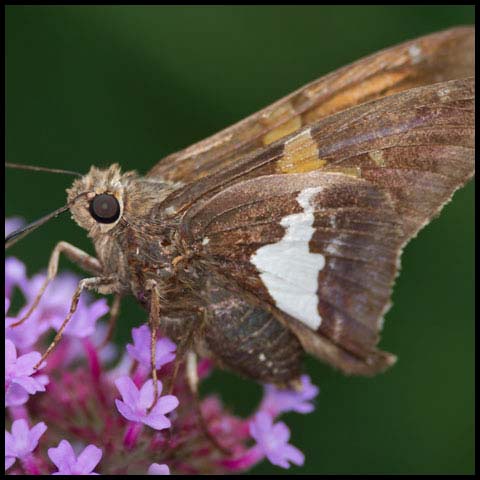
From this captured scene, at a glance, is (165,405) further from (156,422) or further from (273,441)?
(273,441)

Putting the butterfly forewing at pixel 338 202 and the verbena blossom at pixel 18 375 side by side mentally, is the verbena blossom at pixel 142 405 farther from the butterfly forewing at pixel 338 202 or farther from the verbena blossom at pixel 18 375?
the butterfly forewing at pixel 338 202

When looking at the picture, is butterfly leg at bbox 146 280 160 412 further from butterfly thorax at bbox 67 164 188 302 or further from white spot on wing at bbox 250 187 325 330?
white spot on wing at bbox 250 187 325 330

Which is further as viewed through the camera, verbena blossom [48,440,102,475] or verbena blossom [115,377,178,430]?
verbena blossom [115,377,178,430]

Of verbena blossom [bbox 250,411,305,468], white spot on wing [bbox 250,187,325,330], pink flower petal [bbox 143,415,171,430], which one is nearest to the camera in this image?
pink flower petal [bbox 143,415,171,430]

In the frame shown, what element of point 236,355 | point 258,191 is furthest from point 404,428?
point 258,191

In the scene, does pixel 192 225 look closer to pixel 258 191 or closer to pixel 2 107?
pixel 258 191

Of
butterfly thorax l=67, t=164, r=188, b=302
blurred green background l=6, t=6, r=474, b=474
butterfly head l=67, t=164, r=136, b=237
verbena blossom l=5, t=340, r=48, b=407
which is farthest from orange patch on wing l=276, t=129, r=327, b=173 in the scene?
blurred green background l=6, t=6, r=474, b=474

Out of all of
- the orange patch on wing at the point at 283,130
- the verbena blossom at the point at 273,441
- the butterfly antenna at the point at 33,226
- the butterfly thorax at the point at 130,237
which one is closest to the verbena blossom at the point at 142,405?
the butterfly thorax at the point at 130,237

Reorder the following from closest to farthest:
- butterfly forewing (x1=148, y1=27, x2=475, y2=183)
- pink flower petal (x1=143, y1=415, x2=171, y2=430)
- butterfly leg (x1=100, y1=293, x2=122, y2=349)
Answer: pink flower petal (x1=143, y1=415, x2=171, y2=430)
butterfly forewing (x1=148, y1=27, x2=475, y2=183)
butterfly leg (x1=100, y1=293, x2=122, y2=349)

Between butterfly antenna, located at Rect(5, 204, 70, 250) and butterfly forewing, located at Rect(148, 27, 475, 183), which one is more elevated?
butterfly forewing, located at Rect(148, 27, 475, 183)
